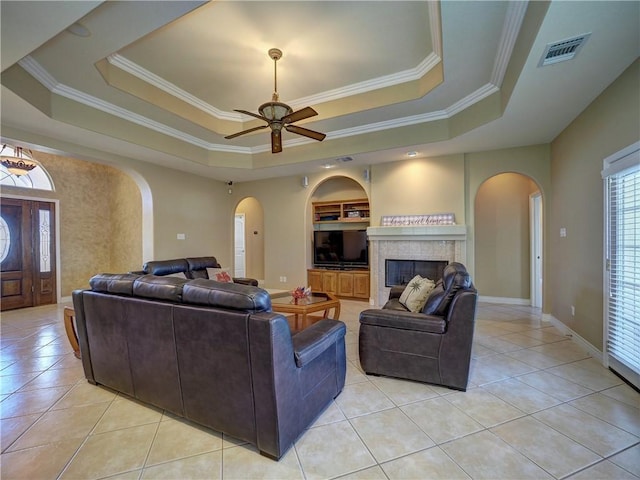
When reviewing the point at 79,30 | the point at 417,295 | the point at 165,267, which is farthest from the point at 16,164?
the point at 417,295

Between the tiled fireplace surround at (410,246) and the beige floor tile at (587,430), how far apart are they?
3023 mm

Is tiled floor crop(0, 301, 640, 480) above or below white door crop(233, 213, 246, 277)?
below

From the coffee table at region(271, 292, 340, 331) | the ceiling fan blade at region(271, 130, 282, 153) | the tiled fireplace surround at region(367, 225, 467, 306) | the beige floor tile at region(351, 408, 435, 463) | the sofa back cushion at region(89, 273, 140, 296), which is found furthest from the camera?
the tiled fireplace surround at region(367, 225, 467, 306)

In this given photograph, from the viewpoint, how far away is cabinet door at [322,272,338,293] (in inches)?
242

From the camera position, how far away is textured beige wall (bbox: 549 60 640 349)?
2.54 m

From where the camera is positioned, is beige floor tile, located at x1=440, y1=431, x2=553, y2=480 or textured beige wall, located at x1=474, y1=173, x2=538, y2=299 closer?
beige floor tile, located at x1=440, y1=431, x2=553, y2=480

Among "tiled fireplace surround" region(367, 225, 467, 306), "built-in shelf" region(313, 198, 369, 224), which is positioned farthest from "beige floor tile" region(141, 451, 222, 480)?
"built-in shelf" region(313, 198, 369, 224)

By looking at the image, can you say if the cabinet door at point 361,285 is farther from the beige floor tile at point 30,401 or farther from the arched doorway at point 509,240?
the beige floor tile at point 30,401

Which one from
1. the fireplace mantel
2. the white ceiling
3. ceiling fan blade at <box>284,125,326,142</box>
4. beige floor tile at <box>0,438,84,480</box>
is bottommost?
beige floor tile at <box>0,438,84,480</box>

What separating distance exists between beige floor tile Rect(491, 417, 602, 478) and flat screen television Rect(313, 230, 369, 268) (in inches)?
167

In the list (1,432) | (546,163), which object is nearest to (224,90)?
(1,432)

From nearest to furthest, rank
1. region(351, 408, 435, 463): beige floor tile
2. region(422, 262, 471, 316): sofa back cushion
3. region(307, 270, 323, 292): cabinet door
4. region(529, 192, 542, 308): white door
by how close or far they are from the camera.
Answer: region(351, 408, 435, 463): beige floor tile
region(422, 262, 471, 316): sofa back cushion
region(529, 192, 542, 308): white door
region(307, 270, 323, 292): cabinet door

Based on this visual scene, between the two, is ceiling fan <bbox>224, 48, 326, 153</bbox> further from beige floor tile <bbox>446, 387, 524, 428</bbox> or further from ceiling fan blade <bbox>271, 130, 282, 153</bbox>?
beige floor tile <bbox>446, 387, 524, 428</bbox>

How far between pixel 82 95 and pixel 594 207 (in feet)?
19.7
